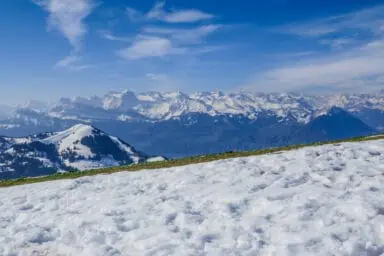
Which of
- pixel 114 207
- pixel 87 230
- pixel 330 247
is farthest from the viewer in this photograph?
pixel 114 207

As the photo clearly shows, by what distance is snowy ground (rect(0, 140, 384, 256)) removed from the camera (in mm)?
12141

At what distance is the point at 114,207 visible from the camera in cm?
1703

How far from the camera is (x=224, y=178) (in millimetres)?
20203

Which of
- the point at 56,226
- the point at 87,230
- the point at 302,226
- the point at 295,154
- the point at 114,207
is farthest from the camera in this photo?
the point at 295,154

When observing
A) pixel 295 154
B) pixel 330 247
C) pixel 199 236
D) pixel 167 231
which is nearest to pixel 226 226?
pixel 199 236

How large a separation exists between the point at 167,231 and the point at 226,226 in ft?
6.04

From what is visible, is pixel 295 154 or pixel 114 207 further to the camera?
pixel 295 154

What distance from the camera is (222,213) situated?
48.4ft

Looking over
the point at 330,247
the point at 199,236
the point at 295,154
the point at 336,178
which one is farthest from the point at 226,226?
the point at 295,154

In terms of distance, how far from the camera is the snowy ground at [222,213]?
1214cm

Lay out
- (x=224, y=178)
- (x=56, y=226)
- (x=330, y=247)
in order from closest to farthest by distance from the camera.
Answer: (x=330, y=247), (x=56, y=226), (x=224, y=178)

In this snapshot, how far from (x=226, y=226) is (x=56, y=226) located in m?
6.26

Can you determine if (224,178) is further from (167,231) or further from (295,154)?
(167,231)

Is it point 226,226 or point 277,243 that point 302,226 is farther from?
point 226,226
